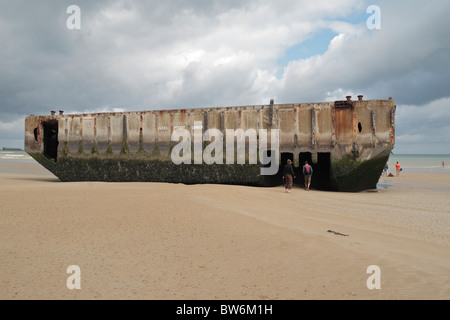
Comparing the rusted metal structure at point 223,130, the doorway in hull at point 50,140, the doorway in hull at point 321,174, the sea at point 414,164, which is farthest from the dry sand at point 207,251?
the sea at point 414,164

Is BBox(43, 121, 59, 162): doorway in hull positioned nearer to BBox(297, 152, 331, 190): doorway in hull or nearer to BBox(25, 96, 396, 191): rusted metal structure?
BBox(25, 96, 396, 191): rusted metal structure

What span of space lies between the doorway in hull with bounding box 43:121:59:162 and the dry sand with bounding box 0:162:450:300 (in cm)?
813

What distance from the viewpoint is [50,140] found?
44.7 ft

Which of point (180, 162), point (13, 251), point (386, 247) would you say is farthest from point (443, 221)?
point (180, 162)

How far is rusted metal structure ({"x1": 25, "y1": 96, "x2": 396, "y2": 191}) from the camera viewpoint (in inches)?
387

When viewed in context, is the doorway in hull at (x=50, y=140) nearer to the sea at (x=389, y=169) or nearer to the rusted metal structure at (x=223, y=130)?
the rusted metal structure at (x=223, y=130)

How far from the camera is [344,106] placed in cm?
988

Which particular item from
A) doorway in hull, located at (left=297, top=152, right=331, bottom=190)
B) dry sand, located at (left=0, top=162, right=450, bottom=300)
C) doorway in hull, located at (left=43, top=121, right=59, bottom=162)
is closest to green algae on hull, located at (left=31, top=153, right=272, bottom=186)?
doorway in hull, located at (left=43, top=121, right=59, bottom=162)

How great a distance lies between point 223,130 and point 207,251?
7455 millimetres

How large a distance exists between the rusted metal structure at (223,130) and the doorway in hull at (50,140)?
8.7 inches

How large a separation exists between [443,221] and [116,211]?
6.26m
